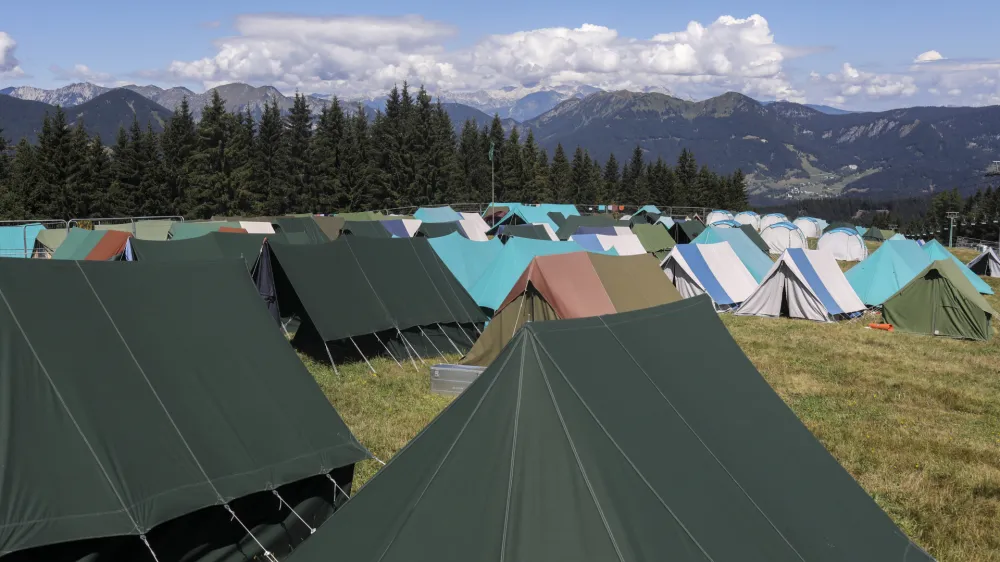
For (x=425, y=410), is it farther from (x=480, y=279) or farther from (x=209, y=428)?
(x=480, y=279)

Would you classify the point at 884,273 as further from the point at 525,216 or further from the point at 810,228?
the point at 810,228

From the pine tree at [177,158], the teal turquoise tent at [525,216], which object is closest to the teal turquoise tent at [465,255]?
the teal turquoise tent at [525,216]

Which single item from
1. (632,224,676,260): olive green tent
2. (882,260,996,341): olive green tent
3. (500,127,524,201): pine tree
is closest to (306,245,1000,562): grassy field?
(882,260,996,341): olive green tent

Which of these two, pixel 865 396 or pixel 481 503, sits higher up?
pixel 481 503

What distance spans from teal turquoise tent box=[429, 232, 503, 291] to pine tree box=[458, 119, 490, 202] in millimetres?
48046

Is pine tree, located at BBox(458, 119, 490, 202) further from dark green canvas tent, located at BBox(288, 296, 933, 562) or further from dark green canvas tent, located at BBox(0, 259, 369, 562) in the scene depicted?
dark green canvas tent, located at BBox(288, 296, 933, 562)

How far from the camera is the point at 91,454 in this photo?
15.6 feet

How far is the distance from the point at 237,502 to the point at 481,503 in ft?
8.07

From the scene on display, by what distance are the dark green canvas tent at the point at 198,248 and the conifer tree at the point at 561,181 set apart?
58.7 metres

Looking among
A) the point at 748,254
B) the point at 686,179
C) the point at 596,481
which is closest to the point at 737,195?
the point at 686,179

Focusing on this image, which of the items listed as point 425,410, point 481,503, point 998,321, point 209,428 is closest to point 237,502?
point 209,428

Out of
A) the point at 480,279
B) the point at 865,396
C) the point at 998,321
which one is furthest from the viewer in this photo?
the point at 998,321

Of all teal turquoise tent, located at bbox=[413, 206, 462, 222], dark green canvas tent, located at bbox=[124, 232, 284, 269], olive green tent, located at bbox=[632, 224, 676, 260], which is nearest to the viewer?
dark green canvas tent, located at bbox=[124, 232, 284, 269]

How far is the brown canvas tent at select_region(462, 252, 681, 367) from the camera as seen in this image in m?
11.8
